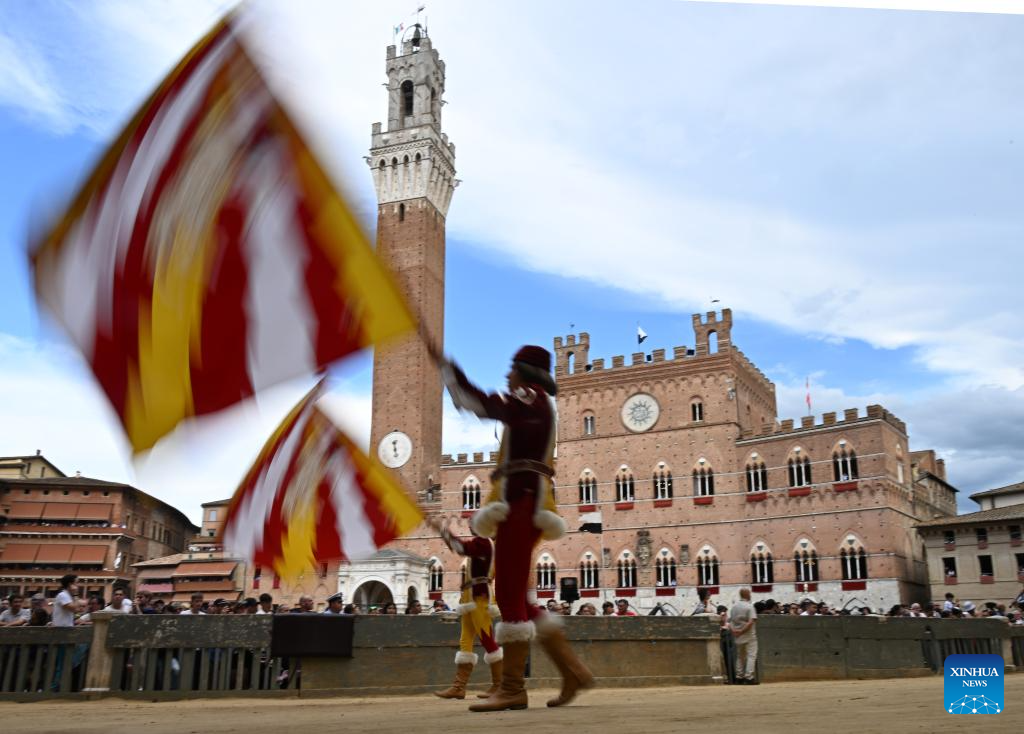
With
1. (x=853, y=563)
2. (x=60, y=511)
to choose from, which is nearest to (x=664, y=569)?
(x=853, y=563)

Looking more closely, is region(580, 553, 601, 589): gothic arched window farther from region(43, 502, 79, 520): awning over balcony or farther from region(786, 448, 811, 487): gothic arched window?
region(43, 502, 79, 520): awning over balcony

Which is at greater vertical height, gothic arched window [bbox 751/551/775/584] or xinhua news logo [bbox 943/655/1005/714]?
gothic arched window [bbox 751/551/775/584]

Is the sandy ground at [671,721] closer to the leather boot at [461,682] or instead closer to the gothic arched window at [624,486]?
the leather boot at [461,682]

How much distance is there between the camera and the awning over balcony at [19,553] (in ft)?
171

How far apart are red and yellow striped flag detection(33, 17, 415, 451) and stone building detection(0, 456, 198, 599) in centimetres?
5261

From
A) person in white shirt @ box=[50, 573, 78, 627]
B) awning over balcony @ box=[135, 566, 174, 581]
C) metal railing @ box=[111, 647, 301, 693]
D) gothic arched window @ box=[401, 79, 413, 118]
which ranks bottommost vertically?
metal railing @ box=[111, 647, 301, 693]

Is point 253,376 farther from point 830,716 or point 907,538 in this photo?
point 907,538

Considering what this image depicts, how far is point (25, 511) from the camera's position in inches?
2106

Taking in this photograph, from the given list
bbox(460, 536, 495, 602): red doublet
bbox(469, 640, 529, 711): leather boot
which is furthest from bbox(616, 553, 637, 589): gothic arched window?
bbox(469, 640, 529, 711): leather boot

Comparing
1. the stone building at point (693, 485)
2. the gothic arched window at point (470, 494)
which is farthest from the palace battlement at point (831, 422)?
the gothic arched window at point (470, 494)

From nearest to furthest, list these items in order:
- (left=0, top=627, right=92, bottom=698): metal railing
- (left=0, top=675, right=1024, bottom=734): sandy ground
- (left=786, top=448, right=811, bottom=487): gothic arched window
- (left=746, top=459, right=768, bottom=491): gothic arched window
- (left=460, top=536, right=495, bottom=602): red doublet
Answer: (left=0, top=675, right=1024, bottom=734): sandy ground < (left=460, top=536, right=495, bottom=602): red doublet < (left=0, top=627, right=92, bottom=698): metal railing < (left=786, top=448, right=811, bottom=487): gothic arched window < (left=746, top=459, right=768, bottom=491): gothic arched window

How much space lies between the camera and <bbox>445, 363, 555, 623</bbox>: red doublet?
524 centimetres

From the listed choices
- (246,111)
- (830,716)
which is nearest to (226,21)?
(246,111)

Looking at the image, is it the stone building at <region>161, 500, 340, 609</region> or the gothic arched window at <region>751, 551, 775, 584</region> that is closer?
the gothic arched window at <region>751, 551, 775, 584</region>
